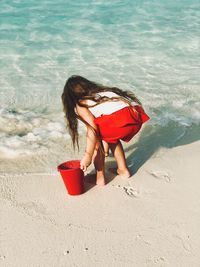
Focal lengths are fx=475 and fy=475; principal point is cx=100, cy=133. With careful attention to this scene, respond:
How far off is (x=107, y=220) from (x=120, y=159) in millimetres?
690

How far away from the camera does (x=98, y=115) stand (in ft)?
12.0

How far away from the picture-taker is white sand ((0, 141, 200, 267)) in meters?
2.94

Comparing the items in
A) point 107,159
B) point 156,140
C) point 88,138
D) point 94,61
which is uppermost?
point 88,138

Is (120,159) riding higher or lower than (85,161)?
lower

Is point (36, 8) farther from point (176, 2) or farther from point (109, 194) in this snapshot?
point (109, 194)

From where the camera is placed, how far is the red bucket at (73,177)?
3.49 meters

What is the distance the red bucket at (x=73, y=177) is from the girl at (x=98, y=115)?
7cm

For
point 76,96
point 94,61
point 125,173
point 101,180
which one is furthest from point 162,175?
point 94,61

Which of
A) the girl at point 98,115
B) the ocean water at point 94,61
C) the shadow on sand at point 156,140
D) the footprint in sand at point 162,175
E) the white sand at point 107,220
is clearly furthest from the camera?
the ocean water at point 94,61

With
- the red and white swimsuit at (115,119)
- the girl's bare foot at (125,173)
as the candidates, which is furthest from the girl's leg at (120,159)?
the red and white swimsuit at (115,119)

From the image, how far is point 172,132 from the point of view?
4.79 metres

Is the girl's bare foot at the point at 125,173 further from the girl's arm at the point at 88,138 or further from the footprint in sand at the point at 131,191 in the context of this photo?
the girl's arm at the point at 88,138

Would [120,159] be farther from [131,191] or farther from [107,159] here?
[107,159]

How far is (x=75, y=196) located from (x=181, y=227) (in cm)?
87
